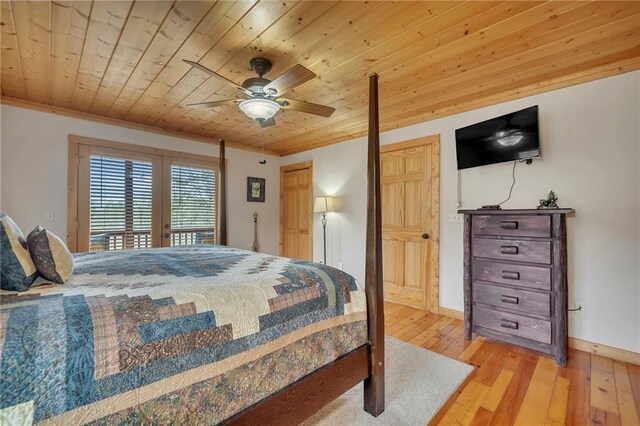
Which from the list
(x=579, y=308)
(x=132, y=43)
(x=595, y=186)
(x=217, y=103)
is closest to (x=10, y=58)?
(x=132, y=43)

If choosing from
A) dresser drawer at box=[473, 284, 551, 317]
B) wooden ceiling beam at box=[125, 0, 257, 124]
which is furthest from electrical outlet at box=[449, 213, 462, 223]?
wooden ceiling beam at box=[125, 0, 257, 124]

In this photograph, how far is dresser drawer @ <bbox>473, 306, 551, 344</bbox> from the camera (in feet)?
7.55

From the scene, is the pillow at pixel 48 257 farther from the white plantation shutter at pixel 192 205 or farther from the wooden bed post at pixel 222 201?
the white plantation shutter at pixel 192 205

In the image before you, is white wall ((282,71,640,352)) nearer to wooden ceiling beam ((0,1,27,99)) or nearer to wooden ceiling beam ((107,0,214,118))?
wooden ceiling beam ((107,0,214,118))

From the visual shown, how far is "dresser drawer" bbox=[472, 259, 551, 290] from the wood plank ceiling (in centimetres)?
167

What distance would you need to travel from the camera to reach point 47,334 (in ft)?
2.60

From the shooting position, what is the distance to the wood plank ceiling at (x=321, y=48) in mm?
1674

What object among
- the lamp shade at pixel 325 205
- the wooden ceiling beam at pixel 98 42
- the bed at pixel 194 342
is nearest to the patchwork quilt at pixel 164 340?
the bed at pixel 194 342

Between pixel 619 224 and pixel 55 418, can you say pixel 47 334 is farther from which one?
pixel 619 224

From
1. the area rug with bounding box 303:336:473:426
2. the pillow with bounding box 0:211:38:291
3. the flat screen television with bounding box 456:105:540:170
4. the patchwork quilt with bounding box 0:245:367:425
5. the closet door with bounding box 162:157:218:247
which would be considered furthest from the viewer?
the closet door with bounding box 162:157:218:247

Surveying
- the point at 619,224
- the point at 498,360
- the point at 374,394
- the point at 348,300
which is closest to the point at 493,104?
the point at 619,224

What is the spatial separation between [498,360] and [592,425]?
72 cm

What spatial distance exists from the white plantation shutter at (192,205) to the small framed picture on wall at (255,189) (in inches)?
24.2

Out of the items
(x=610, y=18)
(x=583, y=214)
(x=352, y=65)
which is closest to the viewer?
(x=610, y=18)
